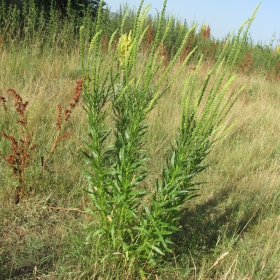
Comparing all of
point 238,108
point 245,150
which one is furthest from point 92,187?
point 238,108

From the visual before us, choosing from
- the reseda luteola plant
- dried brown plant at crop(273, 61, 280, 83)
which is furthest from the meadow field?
dried brown plant at crop(273, 61, 280, 83)

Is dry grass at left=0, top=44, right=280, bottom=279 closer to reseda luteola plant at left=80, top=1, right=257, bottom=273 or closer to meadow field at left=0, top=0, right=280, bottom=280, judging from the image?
meadow field at left=0, top=0, right=280, bottom=280

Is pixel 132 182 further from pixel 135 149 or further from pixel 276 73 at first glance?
pixel 276 73

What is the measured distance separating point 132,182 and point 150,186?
979 millimetres

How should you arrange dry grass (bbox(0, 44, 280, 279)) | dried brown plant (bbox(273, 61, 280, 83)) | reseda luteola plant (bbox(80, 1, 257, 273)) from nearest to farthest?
reseda luteola plant (bbox(80, 1, 257, 273)), dry grass (bbox(0, 44, 280, 279)), dried brown plant (bbox(273, 61, 280, 83))

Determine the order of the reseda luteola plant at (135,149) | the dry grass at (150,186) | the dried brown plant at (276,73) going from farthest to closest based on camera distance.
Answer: the dried brown plant at (276,73) → the dry grass at (150,186) → the reseda luteola plant at (135,149)

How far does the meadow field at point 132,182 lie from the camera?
1457 millimetres

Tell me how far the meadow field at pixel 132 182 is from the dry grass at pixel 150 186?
11 millimetres

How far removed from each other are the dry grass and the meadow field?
0.01m

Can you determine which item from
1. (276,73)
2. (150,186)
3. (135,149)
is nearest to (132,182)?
(135,149)

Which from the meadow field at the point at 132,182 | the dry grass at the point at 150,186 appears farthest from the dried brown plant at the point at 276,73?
the meadow field at the point at 132,182

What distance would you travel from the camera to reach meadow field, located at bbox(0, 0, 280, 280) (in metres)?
1.46

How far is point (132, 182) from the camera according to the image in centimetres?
154

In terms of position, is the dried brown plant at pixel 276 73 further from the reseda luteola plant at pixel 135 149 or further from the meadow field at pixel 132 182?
the reseda luteola plant at pixel 135 149
